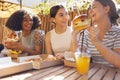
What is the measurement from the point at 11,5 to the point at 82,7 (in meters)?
1.97

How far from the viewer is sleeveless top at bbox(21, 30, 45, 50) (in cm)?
263

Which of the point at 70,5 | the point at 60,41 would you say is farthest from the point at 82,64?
the point at 70,5

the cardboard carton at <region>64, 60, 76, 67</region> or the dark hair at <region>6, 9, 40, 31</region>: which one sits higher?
the dark hair at <region>6, 9, 40, 31</region>

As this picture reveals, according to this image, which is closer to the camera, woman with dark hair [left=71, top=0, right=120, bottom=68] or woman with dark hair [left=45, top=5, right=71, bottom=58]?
woman with dark hair [left=71, top=0, right=120, bottom=68]

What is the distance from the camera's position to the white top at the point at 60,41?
2516 mm

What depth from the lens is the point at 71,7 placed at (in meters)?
3.42

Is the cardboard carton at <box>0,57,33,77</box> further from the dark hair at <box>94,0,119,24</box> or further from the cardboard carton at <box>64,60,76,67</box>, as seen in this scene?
the dark hair at <box>94,0,119,24</box>

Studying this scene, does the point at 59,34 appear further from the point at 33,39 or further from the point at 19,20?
the point at 19,20

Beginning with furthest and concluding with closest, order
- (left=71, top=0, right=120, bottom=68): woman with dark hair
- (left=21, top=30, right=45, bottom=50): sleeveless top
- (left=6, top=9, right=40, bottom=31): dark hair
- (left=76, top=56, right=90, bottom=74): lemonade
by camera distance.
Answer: (left=6, top=9, right=40, bottom=31): dark hair
(left=21, top=30, right=45, bottom=50): sleeveless top
(left=71, top=0, right=120, bottom=68): woman with dark hair
(left=76, top=56, right=90, bottom=74): lemonade

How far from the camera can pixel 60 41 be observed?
2574 millimetres

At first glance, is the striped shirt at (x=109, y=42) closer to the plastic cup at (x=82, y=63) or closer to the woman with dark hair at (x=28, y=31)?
the plastic cup at (x=82, y=63)

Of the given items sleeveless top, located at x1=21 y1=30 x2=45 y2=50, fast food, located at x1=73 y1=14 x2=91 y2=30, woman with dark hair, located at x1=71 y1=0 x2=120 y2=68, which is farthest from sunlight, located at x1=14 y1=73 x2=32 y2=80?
sleeveless top, located at x1=21 y1=30 x2=45 y2=50

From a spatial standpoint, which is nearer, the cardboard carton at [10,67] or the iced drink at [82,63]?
the cardboard carton at [10,67]

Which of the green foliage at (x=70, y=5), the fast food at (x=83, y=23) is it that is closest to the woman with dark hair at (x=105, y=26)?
the fast food at (x=83, y=23)
